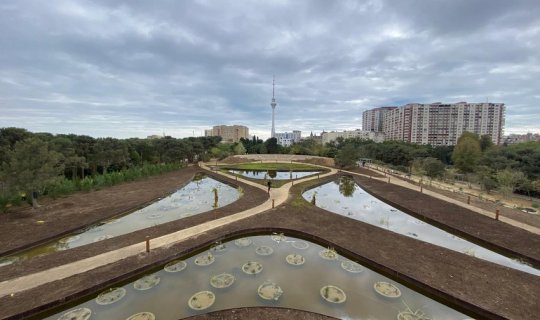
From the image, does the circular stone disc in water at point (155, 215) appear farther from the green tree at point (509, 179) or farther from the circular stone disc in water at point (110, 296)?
the green tree at point (509, 179)

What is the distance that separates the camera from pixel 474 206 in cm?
1841

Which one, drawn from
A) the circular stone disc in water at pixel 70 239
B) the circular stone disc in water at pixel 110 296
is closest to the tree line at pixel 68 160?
the circular stone disc in water at pixel 70 239

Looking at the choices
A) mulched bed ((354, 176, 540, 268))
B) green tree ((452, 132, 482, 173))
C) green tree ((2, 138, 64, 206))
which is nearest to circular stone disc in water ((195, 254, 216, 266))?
green tree ((2, 138, 64, 206))

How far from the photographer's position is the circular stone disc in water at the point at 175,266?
377 inches

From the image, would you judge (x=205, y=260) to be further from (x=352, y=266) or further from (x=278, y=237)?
(x=352, y=266)

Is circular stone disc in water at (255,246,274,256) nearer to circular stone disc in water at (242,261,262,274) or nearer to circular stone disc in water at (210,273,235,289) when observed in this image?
circular stone disc in water at (242,261,262,274)

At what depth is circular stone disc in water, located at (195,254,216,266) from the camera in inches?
396

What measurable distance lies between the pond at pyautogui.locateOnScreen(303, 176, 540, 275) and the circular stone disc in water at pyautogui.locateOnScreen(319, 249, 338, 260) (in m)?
5.54

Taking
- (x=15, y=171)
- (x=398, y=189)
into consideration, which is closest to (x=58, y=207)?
(x=15, y=171)

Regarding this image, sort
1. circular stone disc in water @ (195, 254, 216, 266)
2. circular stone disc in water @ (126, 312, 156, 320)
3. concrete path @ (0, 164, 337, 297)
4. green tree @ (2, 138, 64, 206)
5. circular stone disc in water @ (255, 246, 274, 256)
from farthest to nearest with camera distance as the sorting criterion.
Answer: green tree @ (2, 138, 64, 206) → circular stone disc in water @ (255, 246, 274, 256) → circular stone disc in water @ (195, 254, 216, 266) → concrete path @ (0, 164, 337, 297) → circular stone disc in water @ (126, 312, 156, 320)

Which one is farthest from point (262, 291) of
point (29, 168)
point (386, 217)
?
point (29, 168)

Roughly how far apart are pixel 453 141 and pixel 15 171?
107542mm

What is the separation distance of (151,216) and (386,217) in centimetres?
1600

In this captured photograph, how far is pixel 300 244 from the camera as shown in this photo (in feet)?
39.5
